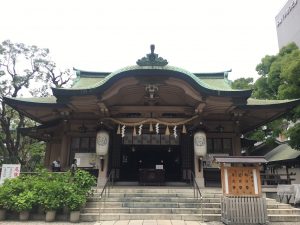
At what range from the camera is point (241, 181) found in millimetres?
8430

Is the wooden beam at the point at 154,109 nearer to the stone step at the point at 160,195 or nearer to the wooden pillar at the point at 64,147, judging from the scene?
the wooden pillar at the point at 64,147

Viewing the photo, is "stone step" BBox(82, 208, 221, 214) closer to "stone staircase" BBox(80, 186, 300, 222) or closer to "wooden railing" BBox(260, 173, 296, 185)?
"stone staircase" BBox(80, 186, 300, 222)

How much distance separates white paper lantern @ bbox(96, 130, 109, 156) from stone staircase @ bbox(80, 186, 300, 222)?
2.15 meters

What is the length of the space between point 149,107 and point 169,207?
5095 mm

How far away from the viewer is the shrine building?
11.5 meters

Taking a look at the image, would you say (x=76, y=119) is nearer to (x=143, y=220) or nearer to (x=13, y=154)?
(x=143, y=220)

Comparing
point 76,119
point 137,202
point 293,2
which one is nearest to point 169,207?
point 137,202

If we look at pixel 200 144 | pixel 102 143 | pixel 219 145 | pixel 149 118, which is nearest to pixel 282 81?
pixel 219 145

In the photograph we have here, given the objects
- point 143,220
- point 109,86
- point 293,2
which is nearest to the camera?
point 143,220

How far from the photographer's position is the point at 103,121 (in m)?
12.8

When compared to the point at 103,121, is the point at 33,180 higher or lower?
lower

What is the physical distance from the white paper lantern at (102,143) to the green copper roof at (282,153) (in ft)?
40.4

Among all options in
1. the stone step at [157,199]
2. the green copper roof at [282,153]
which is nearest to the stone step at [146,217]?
the stone step at [157,199]

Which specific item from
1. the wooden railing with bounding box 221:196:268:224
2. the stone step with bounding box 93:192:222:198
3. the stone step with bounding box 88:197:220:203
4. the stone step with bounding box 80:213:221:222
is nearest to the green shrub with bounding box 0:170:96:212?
the stone step with bounding box 80:213:221:222
